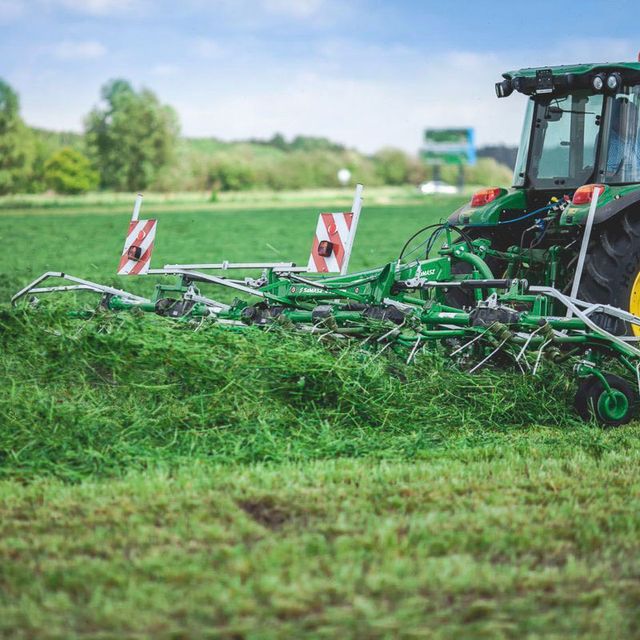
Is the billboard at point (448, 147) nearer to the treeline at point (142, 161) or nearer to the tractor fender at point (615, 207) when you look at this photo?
the treeline at point (142, 161)

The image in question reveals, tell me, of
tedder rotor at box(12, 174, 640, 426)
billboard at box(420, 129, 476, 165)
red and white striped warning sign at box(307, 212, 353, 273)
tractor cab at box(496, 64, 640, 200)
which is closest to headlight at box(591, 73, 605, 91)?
tractor cab at box(496, 64, 640, 200)

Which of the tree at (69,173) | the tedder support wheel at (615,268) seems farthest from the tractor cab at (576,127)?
the tree at (69,173)

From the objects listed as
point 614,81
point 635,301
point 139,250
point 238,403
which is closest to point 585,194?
point 635,301

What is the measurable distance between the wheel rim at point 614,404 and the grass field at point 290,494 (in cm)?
18

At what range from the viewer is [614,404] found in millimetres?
6211

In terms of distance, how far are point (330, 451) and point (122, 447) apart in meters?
1.04

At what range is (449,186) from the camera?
94.1 m

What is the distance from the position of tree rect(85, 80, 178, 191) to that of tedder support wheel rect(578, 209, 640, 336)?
71.1 metres

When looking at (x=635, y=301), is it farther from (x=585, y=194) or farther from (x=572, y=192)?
(x=572, y=192)

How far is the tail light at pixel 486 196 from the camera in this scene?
320 inches

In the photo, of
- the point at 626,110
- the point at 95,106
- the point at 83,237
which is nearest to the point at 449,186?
the point at 95,106

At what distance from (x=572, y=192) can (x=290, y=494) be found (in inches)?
160

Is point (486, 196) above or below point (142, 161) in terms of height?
below

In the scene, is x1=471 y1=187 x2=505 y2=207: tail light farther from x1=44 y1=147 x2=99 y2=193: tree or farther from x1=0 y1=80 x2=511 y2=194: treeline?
x1=44 y1=147 x2=99 y2=193: tree
